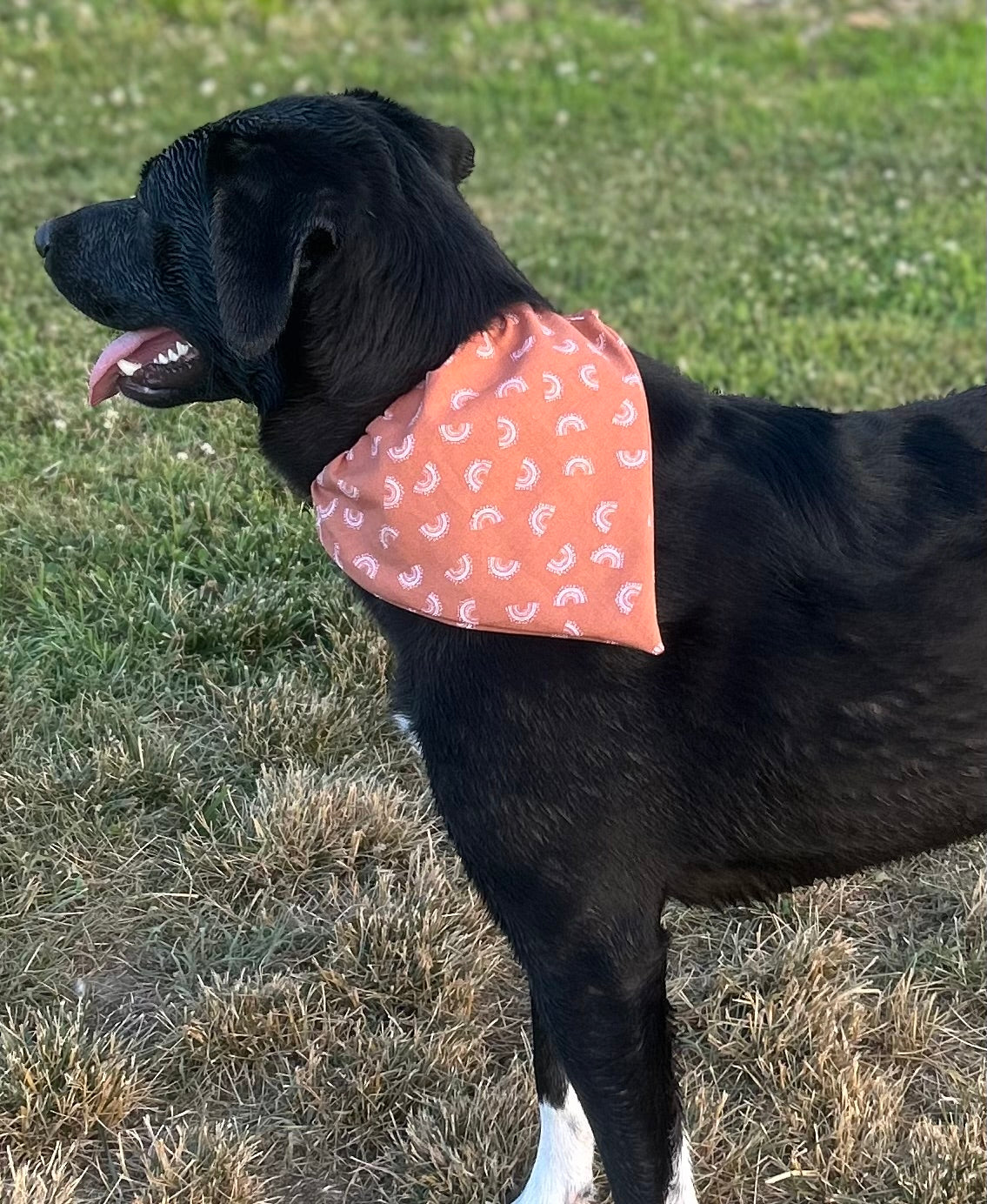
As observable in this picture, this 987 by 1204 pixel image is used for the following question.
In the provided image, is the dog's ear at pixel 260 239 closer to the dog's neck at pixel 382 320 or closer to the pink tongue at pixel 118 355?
the dog's neck at pixel 382 320

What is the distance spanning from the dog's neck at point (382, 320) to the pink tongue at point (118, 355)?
366mm

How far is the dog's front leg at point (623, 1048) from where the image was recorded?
2.31 m

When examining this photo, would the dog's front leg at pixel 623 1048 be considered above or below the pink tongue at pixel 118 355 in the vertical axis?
below

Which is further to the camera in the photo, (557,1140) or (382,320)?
(557,1140)

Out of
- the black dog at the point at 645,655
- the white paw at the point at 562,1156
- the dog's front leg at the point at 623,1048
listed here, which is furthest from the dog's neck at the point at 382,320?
the white paw at the point at 562,1156

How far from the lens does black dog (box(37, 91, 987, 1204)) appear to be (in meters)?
2.28

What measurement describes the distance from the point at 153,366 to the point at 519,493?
83 centimetres

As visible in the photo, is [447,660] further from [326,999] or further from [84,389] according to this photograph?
[84,389]

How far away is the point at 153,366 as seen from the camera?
264cm

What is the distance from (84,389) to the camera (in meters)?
4.91

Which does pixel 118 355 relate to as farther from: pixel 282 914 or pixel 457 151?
pixel 282 914

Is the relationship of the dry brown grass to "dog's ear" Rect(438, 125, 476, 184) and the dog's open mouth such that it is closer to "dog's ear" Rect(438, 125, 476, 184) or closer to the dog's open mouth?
the dog's open mouth

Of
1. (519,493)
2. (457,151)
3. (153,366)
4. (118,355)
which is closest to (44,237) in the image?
(118,355)

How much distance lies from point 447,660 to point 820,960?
1.43 metres
